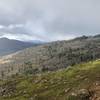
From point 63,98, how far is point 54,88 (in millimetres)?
25883

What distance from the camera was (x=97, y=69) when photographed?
173000 mm

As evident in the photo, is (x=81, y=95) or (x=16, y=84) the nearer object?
(x=81, y=95)

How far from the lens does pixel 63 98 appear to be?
12575 centimetres

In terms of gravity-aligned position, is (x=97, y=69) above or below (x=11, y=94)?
above

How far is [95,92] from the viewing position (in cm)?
11712

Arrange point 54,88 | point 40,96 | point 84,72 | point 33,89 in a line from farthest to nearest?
1. point 84,72
2. point 33,89
3. point 54,88
4. point 40,96

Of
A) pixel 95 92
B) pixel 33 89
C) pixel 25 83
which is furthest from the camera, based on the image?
pixel 25 83

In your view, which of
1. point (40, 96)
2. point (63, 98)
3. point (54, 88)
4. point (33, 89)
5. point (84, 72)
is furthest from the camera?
point (84, 72)

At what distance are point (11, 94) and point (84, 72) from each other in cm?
4608

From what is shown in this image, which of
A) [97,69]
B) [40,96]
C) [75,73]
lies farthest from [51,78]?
[40,96]

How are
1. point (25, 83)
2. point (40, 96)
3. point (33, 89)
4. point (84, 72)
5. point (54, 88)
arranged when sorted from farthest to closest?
1. point (25, 83)
2. point (84, 72)
3. point (33, 89)
4. point (54, 88)
5. point (40, 96)

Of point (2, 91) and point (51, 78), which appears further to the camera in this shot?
point (51, 78)

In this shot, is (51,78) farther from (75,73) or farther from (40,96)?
(40,96)

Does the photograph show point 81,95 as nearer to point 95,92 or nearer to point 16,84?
point 95,92
